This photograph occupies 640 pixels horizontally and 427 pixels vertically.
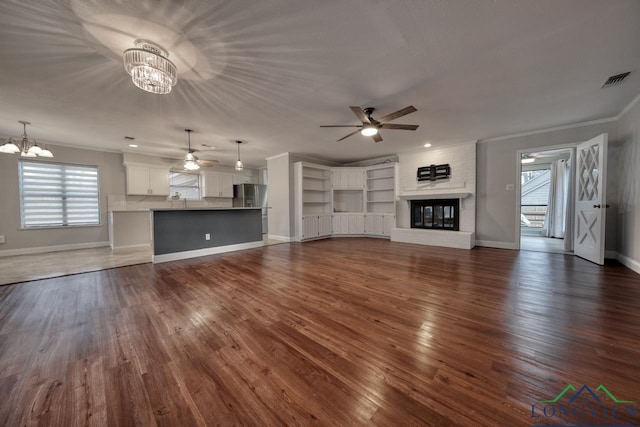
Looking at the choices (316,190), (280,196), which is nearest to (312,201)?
(316,190)

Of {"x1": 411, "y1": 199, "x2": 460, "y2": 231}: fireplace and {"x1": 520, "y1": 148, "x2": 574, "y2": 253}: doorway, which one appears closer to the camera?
{"x1": 520, "y1": 148, "x2": 574, "y2": 253}: doorway

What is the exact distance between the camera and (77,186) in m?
5.78

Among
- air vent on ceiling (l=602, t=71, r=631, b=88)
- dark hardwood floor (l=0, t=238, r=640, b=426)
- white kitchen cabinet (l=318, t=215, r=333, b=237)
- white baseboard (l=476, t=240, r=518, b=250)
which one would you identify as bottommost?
dark hardwood floor (l=0, t=238, r=640, b=426)

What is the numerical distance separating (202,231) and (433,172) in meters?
5.95

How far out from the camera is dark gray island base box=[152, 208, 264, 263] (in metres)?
4.47

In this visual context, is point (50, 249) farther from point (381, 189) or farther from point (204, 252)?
point (381, 189)

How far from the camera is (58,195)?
5555 mm

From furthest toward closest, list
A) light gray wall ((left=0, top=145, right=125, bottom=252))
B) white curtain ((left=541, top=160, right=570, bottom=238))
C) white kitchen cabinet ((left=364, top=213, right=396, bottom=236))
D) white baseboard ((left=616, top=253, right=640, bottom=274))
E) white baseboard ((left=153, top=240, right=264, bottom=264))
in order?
white kitchen cabinet ((left=364, top=213, right=396, bottom=236)), white curtain ((left=541, top=160, right=570, bottom=238)), light gray wall ((left=0, top=145, right=125, bottom=252)), white baseboard ((left=153, top=240, right=264, bottom=264)), white baseboard ((left=616, top=253, right=640, bottom=274))

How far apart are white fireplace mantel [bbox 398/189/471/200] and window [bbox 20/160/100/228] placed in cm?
838

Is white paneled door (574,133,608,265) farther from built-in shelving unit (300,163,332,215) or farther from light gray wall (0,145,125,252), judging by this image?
light gray wall (0,145,125,252)

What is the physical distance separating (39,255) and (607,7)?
9428mm

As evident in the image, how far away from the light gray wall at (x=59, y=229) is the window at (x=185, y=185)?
4.02 ft

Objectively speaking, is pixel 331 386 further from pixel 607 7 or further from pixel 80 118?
pixel 80 118
